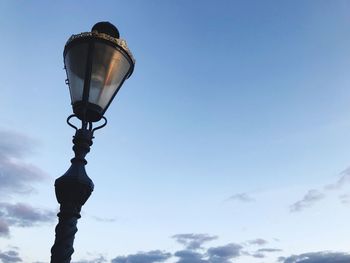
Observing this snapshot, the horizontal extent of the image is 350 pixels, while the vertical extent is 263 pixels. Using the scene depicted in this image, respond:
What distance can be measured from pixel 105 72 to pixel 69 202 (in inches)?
59.5

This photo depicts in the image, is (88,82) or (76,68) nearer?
(88,82)

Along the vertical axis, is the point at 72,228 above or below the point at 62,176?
below

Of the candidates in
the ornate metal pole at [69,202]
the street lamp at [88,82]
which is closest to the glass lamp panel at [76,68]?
the street lamp at [88,82]

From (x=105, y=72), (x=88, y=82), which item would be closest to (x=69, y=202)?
(x=88, y=82)

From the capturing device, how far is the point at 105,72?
4.29 metres

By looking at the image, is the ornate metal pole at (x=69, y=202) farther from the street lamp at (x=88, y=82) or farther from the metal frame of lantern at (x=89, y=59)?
the metal frame of lantern at (x=89, y=59)

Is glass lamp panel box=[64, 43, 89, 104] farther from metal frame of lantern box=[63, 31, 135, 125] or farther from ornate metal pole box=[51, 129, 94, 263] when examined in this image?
ornate metal pole box=[51, 129, 94, 263]

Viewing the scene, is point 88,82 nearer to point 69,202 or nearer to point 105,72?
point 105,72

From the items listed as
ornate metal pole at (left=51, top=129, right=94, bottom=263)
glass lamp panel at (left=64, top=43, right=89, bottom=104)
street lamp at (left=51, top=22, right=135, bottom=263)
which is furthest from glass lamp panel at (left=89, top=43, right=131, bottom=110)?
ornate metal pole at (left=51, top=129, right=94, bottom=263)

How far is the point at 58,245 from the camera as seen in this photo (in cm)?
360

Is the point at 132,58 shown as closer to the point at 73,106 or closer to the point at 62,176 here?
the point at 73,106

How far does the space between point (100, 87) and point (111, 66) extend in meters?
0.28

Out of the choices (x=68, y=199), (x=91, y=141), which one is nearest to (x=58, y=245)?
(x=68, y=199)

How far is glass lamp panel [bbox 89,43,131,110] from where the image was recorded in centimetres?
424
